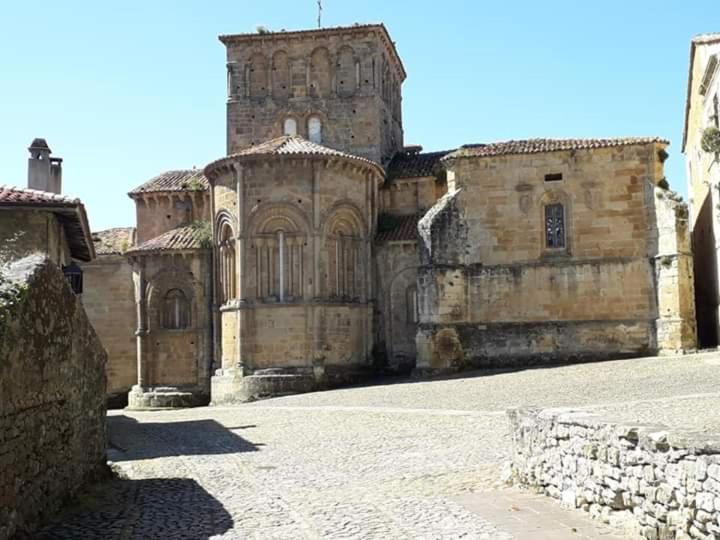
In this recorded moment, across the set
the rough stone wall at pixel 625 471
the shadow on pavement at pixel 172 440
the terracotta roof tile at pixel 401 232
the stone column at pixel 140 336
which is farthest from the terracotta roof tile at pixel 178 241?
the rough stone wall at pixel 625 471

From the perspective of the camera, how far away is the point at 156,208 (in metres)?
34.7

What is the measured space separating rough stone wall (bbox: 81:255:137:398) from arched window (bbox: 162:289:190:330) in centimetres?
302

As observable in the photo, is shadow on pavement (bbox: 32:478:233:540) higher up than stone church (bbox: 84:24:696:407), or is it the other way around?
stone church (bbox: 84:24:696:407)

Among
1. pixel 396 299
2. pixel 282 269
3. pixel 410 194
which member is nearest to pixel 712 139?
pixel 396 299

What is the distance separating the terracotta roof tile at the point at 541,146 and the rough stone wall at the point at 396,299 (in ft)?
12.4

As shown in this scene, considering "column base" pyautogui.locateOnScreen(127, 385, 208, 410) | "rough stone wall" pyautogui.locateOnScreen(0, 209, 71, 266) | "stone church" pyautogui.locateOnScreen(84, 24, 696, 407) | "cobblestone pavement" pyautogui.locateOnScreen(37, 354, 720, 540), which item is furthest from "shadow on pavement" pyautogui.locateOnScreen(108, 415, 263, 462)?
"column base" pyautogui.locateOnScreen(127, 385, 208, 410)

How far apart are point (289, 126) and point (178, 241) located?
7336mm

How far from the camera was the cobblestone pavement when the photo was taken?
28.4 ft

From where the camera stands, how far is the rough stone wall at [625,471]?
6301mm

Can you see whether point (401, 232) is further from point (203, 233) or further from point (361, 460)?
point (361, 460)

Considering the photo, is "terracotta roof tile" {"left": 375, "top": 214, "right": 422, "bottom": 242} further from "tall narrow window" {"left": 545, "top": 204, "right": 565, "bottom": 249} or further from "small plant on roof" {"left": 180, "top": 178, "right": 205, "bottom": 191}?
"small plant on roof" {"left": 180, "top": 178, "right": 205, "bottom": 191}

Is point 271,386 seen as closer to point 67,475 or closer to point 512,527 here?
point 67,475

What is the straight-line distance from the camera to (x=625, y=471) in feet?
25.1

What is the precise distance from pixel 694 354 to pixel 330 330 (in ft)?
36.1
